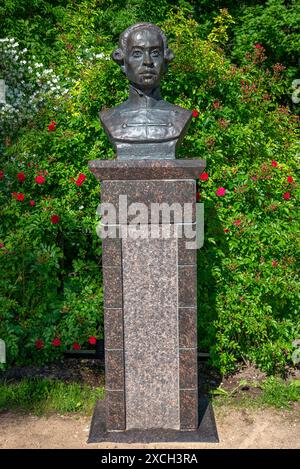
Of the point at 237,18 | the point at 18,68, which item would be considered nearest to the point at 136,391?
the point at 18,68

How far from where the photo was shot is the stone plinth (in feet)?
11.7

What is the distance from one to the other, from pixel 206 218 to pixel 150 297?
4.32ft

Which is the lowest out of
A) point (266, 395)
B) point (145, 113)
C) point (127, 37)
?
point (266, 395)

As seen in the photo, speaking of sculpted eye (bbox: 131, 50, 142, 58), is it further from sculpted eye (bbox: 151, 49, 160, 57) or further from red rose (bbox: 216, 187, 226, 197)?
red rose (bbox: 216, 187, 226, 197)

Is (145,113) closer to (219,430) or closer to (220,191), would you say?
(220,191)

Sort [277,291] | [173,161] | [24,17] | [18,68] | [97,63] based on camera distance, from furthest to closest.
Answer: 1. [24,17]
2. [18,68]
3. [97,63]
4. [277,291]
5. [173,161]

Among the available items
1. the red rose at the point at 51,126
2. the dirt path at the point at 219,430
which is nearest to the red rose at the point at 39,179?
the red rose at the point at 51,126

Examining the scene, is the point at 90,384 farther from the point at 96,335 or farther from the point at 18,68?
the point at 18,68

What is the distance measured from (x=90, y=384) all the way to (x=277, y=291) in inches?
70.7

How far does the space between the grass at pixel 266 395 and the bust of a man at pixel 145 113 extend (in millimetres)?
2134

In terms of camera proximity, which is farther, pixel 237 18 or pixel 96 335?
pixel 237 18

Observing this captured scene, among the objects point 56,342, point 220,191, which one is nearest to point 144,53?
point 220,191

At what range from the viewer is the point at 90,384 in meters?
4.95

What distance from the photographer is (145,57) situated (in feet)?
11.7
